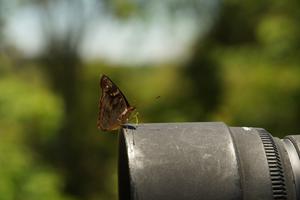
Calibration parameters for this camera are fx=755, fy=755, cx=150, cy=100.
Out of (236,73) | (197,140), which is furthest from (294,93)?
(197,140)

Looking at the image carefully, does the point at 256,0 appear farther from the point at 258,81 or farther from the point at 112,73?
the point at 112,73

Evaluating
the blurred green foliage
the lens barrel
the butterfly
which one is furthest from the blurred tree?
the lens barrel

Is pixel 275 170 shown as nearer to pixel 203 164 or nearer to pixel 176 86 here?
pixel 203 164

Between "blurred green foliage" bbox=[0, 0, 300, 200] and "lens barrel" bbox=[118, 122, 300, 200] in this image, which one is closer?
"lens barrel" bbox=[118, 122, 300, 200]

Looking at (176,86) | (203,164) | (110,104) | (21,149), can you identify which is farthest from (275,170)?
(176,86)

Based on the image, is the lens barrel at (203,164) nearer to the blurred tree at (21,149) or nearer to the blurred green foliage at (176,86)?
the blurred tree at (21,149)

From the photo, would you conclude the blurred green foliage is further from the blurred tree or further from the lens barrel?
the lens barrel

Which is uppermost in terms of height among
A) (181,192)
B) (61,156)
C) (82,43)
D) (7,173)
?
(82,43)

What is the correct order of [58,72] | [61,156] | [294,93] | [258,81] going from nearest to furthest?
1. [294,93]
2. [258,81]
3. [61,156]
4. [58,72]
